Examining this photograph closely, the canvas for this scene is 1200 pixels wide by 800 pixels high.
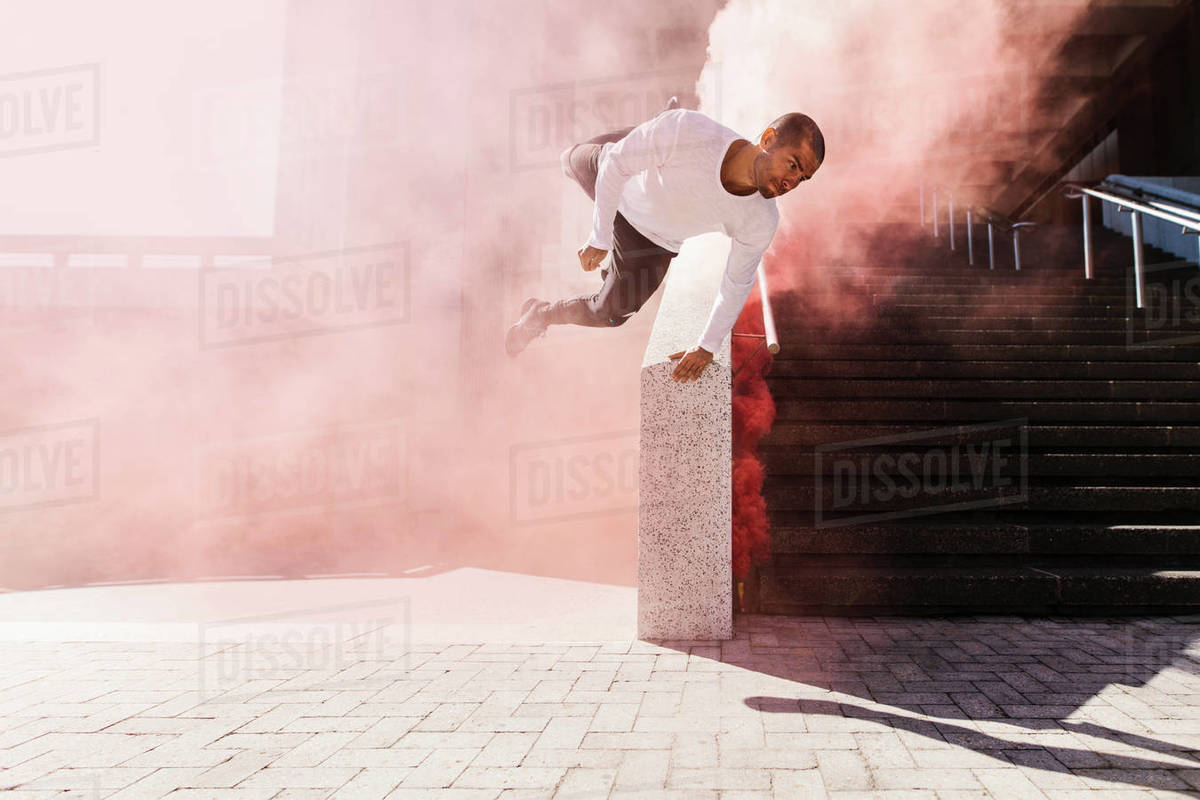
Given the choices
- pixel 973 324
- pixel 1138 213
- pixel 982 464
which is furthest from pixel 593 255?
pixel 1138 213

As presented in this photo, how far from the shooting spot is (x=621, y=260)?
303 centimetres

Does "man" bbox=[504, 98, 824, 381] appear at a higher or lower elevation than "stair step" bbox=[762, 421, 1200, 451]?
higher

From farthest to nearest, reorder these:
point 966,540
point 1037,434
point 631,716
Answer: point 1037,434
point 966,540
point 631,716

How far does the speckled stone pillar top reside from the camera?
376cm

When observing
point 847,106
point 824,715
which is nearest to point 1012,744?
point 824,715

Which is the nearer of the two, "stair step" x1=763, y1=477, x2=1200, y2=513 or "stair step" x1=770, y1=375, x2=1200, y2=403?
"stair step" x1=763, y1=477, x2=1200, y2=513

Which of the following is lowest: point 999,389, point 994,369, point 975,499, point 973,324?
point 975,499

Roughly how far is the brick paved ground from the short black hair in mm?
1958

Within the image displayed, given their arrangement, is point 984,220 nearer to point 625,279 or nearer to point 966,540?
point 966,540

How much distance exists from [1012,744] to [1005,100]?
1495 centimetres

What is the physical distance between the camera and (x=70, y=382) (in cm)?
961

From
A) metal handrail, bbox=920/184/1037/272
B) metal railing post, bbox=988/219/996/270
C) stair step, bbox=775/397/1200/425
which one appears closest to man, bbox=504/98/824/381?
stair step, bbox=775/397/1200/425

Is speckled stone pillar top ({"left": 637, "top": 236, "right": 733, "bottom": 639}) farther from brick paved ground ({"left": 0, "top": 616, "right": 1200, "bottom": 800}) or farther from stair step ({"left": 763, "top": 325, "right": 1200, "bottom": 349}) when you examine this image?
stair step ({"left": 763, "top": 325, "right": 1200, "bottom": 349})

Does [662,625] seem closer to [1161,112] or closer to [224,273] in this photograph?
[224,273]
